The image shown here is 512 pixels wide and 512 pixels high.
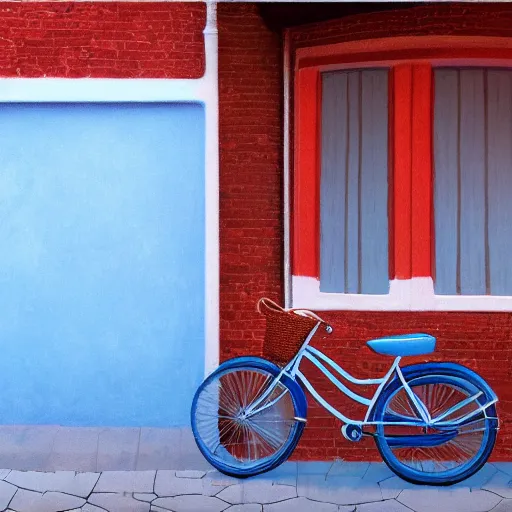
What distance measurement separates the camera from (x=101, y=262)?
6.93 m

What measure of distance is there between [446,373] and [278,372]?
3.85ft

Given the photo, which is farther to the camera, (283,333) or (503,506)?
(283,333)

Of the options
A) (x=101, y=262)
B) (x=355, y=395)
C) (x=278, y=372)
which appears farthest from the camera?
(x=101, y=262)

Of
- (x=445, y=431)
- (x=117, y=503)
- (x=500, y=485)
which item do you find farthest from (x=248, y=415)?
(x=500, y=485)

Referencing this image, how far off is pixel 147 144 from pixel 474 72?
258cm

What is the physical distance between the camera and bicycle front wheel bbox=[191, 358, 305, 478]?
20.2 feet

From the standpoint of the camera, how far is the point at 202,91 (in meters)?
6.78

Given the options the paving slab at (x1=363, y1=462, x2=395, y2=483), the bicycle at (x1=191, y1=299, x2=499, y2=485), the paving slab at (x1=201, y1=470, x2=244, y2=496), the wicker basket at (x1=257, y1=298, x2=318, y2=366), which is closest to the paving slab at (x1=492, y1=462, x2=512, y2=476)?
the bicycle at (x1=191, y1=299, x2=499, y2=485)

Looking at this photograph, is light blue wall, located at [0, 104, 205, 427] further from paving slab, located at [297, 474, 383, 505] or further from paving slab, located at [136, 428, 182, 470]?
paving slab, located at [297, 474, 383, 505]

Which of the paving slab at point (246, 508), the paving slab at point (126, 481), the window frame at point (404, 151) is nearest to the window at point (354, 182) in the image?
the window frame at point (404, 151)

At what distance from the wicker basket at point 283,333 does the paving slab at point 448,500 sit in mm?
1232

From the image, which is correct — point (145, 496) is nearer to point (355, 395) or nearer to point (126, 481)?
point (126, 481)

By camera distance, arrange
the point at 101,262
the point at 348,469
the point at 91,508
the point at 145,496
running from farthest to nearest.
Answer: the point at 101,262 → the point at 348,469 → the point at 145,496 → the point at 91,508

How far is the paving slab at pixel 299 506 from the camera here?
563 centimetres
